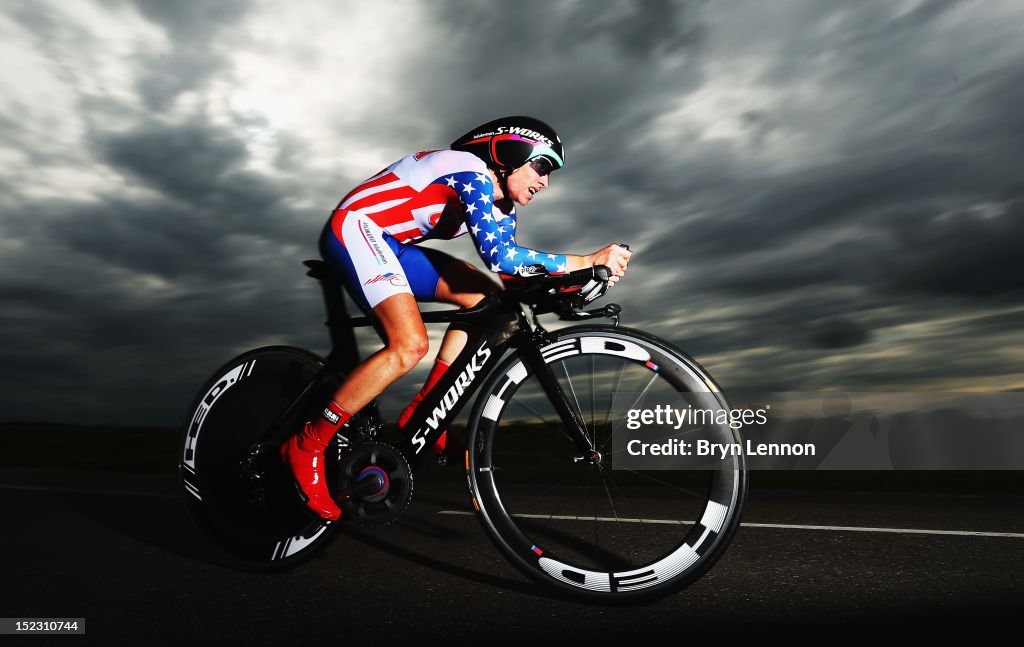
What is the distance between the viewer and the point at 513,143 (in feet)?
10.9

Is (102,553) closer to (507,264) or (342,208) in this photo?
(342,208)

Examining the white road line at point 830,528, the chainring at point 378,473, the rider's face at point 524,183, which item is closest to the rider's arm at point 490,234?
the rider's face at point 524,183

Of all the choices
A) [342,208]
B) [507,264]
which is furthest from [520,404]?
[342,208]

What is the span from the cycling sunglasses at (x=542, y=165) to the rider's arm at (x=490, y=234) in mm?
249

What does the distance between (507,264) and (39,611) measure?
246cm

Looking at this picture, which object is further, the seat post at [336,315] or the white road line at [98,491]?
the white road line at [98,491]

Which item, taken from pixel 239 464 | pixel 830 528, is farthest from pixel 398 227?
pixel 830 528

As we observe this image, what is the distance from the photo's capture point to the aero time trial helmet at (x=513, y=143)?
333 cm

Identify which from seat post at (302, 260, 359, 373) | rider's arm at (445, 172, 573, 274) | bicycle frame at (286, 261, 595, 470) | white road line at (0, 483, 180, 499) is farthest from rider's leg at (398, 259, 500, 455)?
white road line at (0, 483, 180, 499)

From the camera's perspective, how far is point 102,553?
14.0 feet

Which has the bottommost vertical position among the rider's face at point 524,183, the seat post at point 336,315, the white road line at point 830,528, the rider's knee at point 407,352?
the white road line at point 830,528

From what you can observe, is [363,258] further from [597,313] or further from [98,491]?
[98,491]

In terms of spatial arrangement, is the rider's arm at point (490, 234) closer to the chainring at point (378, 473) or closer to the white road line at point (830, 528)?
the chainring at point (378, 473)

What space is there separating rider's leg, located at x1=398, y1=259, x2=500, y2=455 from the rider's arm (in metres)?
0.55
